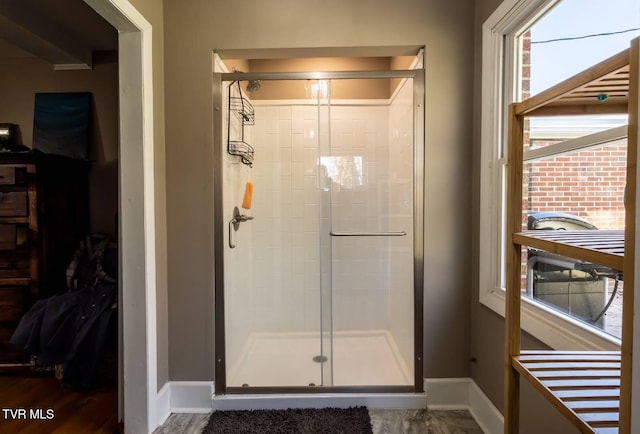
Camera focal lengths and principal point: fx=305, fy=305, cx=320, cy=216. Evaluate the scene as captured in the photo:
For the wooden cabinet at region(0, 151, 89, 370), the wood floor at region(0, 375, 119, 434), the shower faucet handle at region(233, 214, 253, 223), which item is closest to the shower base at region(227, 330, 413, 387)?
the wood floor at region(0, 375, 119, 434)

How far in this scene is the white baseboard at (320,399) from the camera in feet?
5.66

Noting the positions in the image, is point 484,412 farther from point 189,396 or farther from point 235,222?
point 235,222

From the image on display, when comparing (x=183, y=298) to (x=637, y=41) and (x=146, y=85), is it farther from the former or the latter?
(x=637, y=41)

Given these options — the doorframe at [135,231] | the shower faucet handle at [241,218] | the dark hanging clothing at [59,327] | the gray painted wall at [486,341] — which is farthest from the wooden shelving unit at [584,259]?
the dark hanging clothing at [59,327]

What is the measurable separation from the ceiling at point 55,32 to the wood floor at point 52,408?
2.25 m

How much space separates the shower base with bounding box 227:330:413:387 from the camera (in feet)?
6.06

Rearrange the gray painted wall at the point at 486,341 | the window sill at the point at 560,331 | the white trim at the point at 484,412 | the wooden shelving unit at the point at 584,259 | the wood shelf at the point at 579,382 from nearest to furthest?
the wooden shelving unit at the point at 584,259 < the wood shelf at the point at 579,382 < the window sill at the point at 560,331 < the gray painted wall at the point at 486,341 < the white trim at the point at 484,412

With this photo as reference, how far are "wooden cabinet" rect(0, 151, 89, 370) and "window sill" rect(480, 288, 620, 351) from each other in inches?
110

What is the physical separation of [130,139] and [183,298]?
89 centimetres

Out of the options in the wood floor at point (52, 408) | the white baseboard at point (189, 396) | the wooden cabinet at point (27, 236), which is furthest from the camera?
the wooden cabinet at point (27, 236)

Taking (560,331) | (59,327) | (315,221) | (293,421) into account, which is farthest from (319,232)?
(59,327)

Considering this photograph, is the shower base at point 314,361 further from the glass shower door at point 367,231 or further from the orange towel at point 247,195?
the orange towel at point 247,195

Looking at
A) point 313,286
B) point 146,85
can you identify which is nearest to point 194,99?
point 146,85

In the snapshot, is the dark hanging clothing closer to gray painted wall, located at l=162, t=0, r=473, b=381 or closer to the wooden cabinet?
the wooden cabinet
